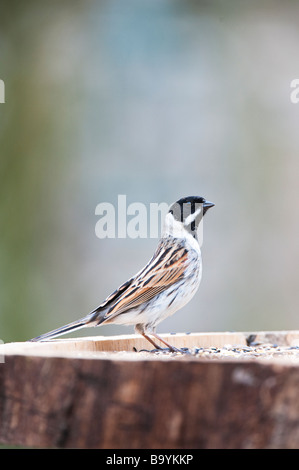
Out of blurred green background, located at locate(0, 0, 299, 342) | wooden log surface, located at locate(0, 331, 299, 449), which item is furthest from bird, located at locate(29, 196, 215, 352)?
blurred green background, located at locate(0, 0, 299, 342)

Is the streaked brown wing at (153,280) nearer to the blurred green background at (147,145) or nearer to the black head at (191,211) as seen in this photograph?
the black head at (191,211)

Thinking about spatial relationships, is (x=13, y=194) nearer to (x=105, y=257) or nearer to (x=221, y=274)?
(x=105, y=257)

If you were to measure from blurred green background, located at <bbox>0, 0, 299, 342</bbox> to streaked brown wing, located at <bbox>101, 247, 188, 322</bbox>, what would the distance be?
333 cm

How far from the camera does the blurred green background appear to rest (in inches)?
285

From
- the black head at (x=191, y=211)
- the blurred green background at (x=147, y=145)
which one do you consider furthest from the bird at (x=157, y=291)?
the blurred green background at (x=147, y=145)

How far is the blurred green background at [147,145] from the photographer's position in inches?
285

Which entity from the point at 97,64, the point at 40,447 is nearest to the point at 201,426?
the point at 40,447

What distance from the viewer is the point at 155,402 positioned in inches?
62.2

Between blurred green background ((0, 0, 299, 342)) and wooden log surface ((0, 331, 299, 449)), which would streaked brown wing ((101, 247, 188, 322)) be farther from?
blurred green background ((0, 0, 299, 342))

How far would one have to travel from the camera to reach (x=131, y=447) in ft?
5.31

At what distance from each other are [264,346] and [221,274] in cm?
416

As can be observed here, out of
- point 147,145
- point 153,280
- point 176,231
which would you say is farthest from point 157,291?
point 147,145

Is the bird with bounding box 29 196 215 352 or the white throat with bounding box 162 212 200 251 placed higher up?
the white throat with bounding box 162 212 200 251
